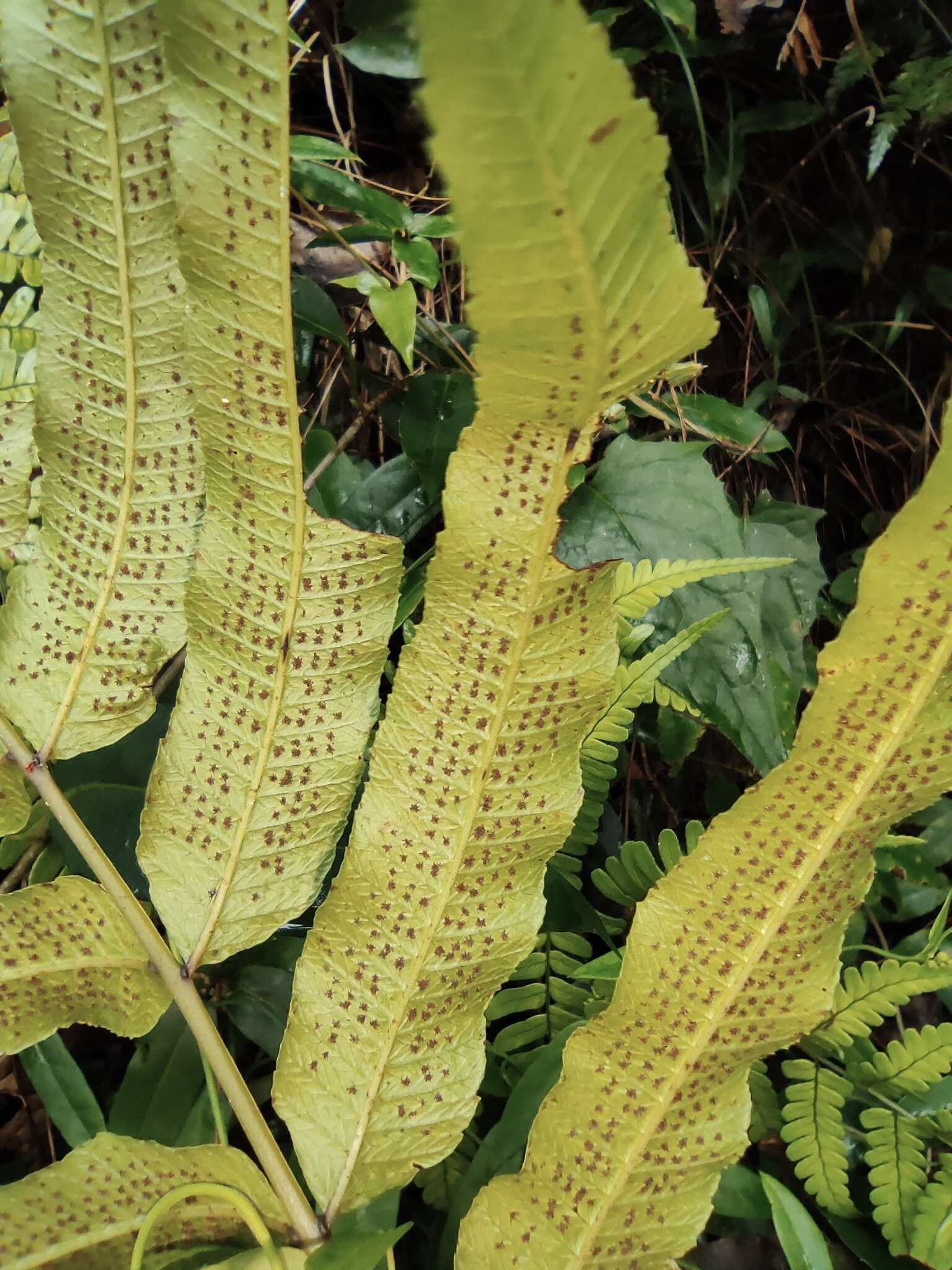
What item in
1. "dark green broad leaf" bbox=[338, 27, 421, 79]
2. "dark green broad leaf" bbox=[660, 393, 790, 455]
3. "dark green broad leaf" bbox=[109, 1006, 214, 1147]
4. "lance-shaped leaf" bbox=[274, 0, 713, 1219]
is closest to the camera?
"lance-shaped leaf" bbox=[274, 0, 713, 1219]

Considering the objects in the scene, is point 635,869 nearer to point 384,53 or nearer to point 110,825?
point 110,825

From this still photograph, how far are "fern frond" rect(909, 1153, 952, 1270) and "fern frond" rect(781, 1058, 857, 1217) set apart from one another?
9 cm

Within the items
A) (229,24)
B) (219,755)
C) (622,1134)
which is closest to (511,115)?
(229,24)

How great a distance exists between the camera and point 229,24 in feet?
1.73

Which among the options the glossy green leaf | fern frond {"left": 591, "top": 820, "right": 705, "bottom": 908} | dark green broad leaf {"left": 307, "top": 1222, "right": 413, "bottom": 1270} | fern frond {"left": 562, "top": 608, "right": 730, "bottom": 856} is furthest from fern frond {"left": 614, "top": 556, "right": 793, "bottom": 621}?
dark green broad leaf {"left": 307, "top": 1222, "right": 413, "bottom": 1270}

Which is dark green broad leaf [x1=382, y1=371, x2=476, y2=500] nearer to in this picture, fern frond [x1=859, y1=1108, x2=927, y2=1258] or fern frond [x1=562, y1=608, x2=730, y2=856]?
fern frond [x1=562, y1=608, x2=730, y2=856]

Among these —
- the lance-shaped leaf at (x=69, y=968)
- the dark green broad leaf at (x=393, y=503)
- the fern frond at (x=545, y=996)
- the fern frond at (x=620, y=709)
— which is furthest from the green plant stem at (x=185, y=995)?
the dark green broad leaf at (x=393, y=503)

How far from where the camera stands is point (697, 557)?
3.92 feet

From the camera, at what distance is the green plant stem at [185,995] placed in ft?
2.52

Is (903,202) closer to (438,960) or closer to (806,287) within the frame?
(806,287)

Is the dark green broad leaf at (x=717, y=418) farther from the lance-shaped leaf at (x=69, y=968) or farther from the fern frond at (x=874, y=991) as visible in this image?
the lance-shaped leaf at (x=69, y=968)

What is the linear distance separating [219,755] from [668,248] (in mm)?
565

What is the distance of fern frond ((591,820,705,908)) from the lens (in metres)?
1.06

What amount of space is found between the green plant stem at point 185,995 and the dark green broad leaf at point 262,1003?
8.0 inches
